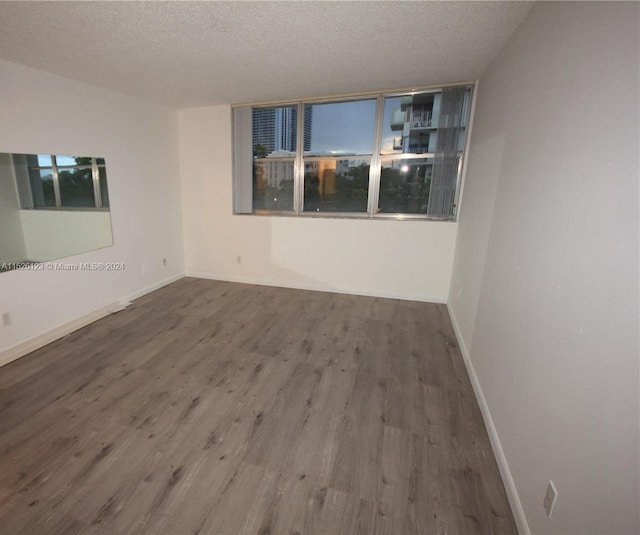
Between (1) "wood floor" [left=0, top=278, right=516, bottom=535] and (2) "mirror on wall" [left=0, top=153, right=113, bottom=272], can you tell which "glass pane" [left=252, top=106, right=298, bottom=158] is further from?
(1) "wood floor" [left=0, top=278, right=516, bottom=535]

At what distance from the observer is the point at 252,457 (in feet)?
5.85

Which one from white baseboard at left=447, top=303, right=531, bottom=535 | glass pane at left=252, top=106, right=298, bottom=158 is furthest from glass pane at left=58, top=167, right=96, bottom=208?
white baseboard at left=447, top=303, right=531, bottom=535

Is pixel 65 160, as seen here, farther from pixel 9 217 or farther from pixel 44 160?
pixel 9 217

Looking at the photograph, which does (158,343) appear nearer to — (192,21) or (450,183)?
(192,21)

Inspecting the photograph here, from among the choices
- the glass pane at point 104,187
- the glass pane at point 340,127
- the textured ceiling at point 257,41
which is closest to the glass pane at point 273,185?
the glass pane at point 340,127

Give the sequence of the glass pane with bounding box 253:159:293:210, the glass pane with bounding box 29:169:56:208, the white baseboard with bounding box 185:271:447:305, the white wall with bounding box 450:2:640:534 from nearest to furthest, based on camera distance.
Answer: the white wall with bounding box 450:2:640:534 → the glass pane with bounding box 29:169:56:208 → the white baseboard with bounding box 185:271:447:305 → the glass pane with bounding box 253:159:293:210

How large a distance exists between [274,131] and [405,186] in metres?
1.94

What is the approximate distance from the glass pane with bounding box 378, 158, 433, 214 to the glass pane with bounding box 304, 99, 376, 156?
1.29ft

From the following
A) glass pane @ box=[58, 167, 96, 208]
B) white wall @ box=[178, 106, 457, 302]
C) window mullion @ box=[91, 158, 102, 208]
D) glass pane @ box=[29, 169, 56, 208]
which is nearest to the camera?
glass pane @ box=[29, 169, 56, 208]

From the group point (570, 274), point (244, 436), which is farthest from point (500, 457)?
point (244, 436)

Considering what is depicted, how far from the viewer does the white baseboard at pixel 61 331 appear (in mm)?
2701

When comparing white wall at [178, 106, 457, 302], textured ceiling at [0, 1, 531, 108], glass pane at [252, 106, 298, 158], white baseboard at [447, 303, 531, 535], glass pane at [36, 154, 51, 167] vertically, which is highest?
textured ceiling at [0, 1, 531, 108]

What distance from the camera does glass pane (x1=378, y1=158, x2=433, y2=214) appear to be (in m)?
3.89

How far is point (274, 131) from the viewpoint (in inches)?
170
